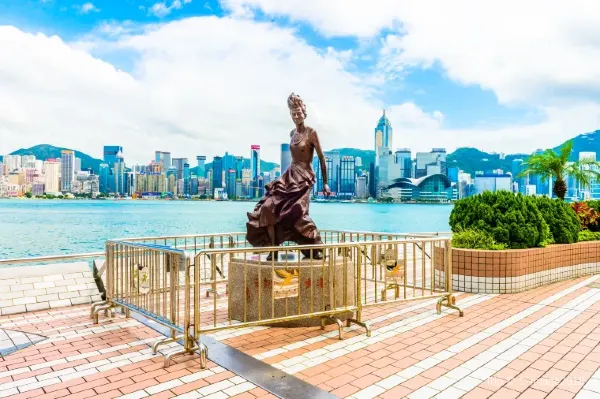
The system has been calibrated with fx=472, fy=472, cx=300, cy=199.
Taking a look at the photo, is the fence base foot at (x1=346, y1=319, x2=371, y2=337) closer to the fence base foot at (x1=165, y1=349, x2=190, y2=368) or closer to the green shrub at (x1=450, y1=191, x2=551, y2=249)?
the fence base foot at (x1=165, y1=349, x2=190, y2=368)

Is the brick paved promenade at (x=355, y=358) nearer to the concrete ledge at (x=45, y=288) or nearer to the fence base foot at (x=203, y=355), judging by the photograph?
the fence base foot at (x=203, y=355)

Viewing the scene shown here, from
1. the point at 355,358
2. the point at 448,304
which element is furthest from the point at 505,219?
the point at 355,358

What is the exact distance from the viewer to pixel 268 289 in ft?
19.3

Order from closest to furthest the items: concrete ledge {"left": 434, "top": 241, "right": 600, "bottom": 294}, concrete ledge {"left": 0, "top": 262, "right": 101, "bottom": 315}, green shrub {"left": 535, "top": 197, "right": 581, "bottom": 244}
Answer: concrete ledge {"left": 0, "top": 262, "right": 101, "bottom": 315} → concrete ledge {"left": 434, "top": 241, "right": 600, "bottom": 294} → green shrub {"left": 535, "top": 197, "right": 581, "bottom": 244}

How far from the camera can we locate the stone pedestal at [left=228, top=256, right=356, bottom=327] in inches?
228

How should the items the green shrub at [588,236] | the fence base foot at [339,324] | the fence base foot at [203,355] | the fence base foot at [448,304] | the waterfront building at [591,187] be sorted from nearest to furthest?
the fence base foot at [203,355], the fence base foot at [339,324], the fence base foot at [448,304], the green shrub at [588,236], the waterfront building at [591,187]

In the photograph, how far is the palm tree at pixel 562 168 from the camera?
2017cm

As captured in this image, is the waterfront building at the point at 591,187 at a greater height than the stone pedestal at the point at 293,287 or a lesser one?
greater

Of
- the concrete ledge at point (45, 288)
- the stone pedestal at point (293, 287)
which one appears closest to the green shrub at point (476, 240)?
the stone pedestal at point (293, 287)

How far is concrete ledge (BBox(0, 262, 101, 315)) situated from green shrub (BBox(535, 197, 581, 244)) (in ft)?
29.8

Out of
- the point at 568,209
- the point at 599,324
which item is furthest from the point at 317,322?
the point at 568,209

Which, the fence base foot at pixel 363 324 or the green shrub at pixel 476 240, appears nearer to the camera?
the fence base foot at pixel 363 324

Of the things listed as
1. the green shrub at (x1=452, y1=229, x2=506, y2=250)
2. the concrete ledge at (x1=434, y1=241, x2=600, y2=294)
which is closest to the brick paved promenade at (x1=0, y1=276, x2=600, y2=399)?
the concrete ledge at (x1=434, y1=241, x2=600, y2=294)

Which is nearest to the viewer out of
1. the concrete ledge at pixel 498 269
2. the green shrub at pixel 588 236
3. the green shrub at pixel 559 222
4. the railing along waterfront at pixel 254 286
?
the railing along waterfront at pixel 254 286
